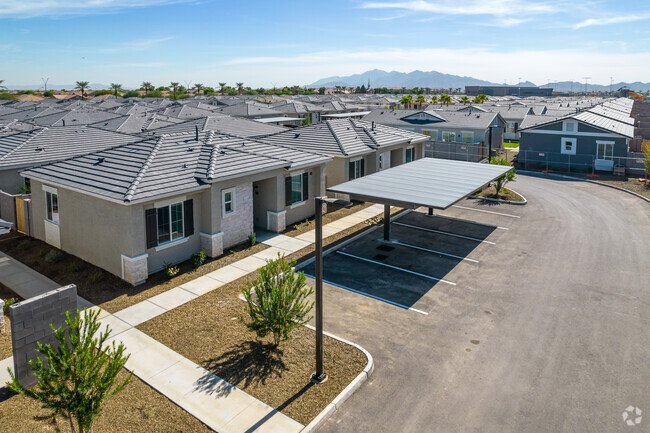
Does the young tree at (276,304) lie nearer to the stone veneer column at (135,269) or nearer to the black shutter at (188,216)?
the stone veneer column at (135,269)

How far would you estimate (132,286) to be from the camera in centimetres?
Result: 1631

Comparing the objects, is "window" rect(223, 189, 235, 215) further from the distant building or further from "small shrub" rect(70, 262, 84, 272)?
the distant building

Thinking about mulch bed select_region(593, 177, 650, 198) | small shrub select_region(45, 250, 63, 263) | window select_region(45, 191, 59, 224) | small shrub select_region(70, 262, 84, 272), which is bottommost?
small shrub select_region(70, 262, 84, 272)

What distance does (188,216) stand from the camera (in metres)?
18.3

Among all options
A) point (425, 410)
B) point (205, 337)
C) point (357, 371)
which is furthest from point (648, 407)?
point (205, 337)

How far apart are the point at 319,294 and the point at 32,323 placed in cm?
660

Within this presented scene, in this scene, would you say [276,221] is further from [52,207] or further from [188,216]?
[52,207]

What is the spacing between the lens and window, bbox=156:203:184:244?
56.7 ft

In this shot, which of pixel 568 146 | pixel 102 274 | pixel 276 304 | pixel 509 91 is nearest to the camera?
pixel 276 304

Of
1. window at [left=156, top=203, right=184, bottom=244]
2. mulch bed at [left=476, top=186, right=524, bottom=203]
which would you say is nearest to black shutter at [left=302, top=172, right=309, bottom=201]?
window at [left=156, top=203, right=184, bottom=244]

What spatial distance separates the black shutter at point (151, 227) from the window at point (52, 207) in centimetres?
552

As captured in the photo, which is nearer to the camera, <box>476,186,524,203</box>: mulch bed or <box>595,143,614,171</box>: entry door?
<box>476,186,524,203</box>: mulch bed

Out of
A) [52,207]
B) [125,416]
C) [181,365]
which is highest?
[52,207]

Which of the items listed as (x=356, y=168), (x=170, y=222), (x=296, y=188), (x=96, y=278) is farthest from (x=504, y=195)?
(x=96, y=278)
